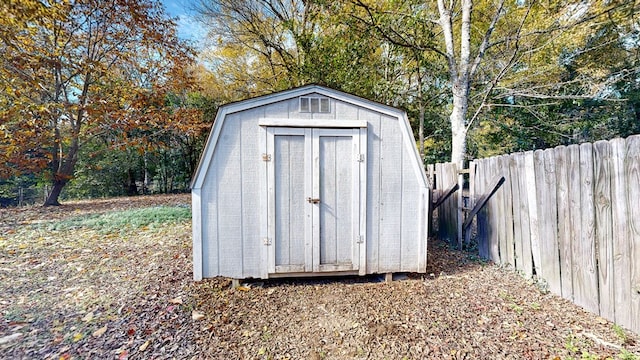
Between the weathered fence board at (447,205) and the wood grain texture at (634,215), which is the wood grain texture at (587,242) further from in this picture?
the weathered fence board at (447,205)

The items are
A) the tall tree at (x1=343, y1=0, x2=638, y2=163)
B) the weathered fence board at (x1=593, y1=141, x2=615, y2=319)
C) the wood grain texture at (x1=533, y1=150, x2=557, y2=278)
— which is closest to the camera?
the weathered fence board at (x1=593, y1=141, x2=615, y2=319)

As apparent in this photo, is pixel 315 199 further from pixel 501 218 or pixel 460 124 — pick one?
pixel 460 124

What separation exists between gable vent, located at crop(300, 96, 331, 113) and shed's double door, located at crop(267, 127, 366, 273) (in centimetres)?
A: 23

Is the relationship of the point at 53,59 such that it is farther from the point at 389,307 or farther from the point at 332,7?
the point at 389,307

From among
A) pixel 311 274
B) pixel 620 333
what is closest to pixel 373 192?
pixel 311 274

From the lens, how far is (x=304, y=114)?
3150 millimetres

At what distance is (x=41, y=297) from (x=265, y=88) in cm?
943

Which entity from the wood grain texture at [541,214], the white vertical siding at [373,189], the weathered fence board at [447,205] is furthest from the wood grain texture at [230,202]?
the weathered fence board at [447,205]

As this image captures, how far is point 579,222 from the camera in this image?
2.48 meters

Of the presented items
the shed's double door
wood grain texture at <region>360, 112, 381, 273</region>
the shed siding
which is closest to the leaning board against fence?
the shed siding

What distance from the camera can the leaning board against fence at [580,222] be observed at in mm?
2088

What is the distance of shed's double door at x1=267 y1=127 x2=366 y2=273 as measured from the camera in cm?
313

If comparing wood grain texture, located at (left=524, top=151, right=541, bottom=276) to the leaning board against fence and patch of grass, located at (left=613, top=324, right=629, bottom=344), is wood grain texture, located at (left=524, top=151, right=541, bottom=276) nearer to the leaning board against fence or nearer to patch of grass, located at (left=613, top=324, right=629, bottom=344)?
the leaning board against fence

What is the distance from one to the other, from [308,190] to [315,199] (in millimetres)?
131
